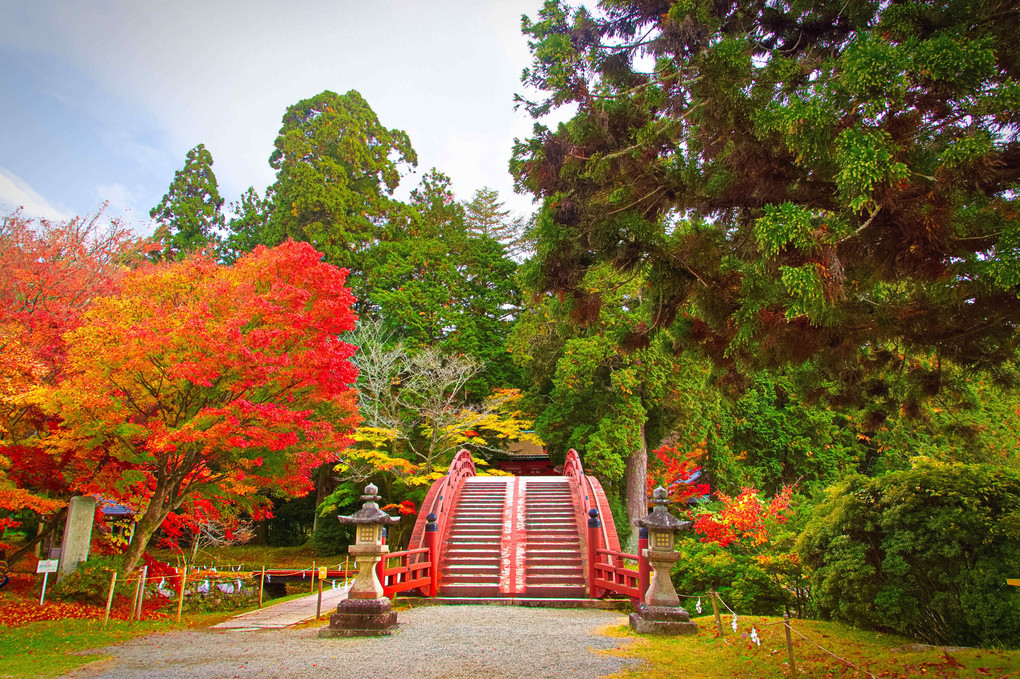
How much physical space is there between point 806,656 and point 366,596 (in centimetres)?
510

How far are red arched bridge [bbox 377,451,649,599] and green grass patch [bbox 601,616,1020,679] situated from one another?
6.06 ft

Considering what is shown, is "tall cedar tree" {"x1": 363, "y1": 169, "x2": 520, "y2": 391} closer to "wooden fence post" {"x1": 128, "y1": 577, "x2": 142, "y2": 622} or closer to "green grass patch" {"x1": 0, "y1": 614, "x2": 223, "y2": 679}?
"wooden fence post" {"x1": 128, "y1": 577, "x2": 142, "y2": 622}

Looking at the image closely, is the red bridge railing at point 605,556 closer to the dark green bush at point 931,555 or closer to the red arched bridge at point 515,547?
the red arched bridge at point 515,547

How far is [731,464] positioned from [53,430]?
16.3 metres

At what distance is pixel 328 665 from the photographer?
5.38 m

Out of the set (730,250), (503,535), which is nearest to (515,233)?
(503,535)

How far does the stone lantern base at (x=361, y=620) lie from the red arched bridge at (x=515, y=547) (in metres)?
1.14

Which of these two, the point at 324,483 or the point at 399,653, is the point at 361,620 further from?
the point at 324,483

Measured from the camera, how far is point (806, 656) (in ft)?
15.7

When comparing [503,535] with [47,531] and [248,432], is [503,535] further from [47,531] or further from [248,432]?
[47,531]

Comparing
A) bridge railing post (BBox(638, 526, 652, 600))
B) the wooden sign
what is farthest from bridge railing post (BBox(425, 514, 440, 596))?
the wooden sign

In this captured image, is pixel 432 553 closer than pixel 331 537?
Yes

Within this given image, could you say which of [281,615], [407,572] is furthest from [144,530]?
[407,572]

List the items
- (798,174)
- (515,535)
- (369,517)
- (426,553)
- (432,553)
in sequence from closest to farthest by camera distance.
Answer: (798,174) < (369,517) < (432,553) < (426,553) < (515,535)
